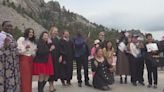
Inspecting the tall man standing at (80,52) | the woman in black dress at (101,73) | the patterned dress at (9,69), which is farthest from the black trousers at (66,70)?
the patterned dress at (9,69)

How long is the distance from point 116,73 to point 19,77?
439cm

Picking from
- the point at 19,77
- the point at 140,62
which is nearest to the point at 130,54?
the point at 140,62

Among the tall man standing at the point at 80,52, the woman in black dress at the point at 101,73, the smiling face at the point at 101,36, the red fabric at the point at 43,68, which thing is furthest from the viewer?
the smiling face at the point at 101,36

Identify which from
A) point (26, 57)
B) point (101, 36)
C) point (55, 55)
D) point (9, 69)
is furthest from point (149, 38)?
point (9, 69)

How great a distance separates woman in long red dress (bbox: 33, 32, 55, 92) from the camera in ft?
40.7

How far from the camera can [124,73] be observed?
1510 centimetres

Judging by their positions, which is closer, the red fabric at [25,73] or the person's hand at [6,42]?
the person's hand at [6,42]

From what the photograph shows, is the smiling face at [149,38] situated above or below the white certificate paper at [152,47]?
above

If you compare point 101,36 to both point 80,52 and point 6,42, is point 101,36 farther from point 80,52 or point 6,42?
point 6,42

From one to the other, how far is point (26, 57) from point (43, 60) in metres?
0.76

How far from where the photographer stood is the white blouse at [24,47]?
463 inches

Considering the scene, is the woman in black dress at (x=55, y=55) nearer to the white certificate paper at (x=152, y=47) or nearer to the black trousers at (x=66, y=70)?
the black trousers at (x=66, y=70)

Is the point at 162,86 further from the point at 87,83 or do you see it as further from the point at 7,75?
the point at 7,75

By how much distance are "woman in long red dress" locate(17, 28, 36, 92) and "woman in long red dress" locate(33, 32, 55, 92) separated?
403mm
